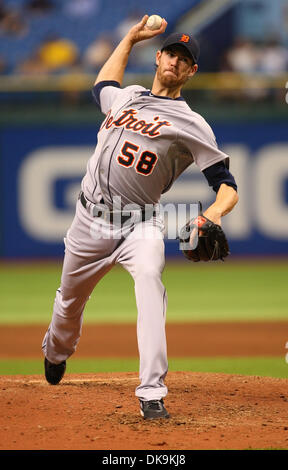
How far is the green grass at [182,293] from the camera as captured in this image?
26.9 feet

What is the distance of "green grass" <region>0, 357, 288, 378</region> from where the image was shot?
5.66 metres

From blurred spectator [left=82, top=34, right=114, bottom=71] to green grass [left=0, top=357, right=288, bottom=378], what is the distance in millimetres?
7943

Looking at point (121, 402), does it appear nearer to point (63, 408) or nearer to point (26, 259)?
point (63, 408)

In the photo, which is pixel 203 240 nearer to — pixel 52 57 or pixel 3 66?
pixel 52 57

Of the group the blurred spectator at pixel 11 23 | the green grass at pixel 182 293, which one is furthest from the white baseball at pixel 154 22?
the blurred spectator at pixel 11 23

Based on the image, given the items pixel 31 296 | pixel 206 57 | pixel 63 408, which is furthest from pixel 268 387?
pixel 206 57

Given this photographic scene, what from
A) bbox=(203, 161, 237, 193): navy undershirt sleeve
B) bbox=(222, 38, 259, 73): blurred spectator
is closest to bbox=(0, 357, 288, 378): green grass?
bbox=(203, 161, 237, 193): navy undershirt sleeve

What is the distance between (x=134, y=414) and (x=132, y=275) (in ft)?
2.30

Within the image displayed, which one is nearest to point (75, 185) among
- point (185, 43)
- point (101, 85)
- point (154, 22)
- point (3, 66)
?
point (3, 66)

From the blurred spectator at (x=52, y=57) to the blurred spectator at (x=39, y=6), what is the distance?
32.9 inches

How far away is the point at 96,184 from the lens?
441 centimetres

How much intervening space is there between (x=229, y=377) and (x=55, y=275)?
20.8ft

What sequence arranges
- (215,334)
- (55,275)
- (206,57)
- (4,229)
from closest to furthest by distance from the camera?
1. (215,334)
2. (55,275)
3. (4,229)
4. (206,57)
